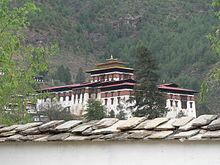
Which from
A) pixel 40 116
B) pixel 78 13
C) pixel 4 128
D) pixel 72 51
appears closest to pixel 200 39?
pixel 72 51

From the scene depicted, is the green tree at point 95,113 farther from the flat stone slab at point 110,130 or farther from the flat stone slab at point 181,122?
the flat stone slab at point 181,122

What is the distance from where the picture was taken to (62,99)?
285 ft

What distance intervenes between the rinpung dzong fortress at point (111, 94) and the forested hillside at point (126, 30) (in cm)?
→ 3375

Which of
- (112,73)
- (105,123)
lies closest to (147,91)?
(112,73)

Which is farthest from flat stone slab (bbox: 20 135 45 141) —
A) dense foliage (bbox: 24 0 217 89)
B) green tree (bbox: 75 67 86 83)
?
dense foliage (bbox: 24 0 217 89)

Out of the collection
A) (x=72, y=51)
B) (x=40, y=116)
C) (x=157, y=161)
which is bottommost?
Result: (x=157, y=161)

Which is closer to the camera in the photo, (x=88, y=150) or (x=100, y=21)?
(x=88, y=150)

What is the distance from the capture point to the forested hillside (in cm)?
13150

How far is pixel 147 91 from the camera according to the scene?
4828 centimetres

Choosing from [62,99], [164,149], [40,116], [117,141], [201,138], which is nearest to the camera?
[201,138]

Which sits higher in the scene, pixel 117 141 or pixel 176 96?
pixel 176 96

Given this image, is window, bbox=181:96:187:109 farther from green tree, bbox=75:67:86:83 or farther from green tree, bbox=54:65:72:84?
green tree, bbox=75:67:86:83

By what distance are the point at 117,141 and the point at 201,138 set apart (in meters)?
1.05

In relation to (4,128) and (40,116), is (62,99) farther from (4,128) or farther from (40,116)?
(4,128)
